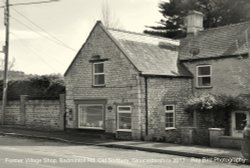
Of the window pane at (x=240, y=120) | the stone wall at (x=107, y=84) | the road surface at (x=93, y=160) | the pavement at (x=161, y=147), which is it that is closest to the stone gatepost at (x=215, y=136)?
the pavement at (x=161, y=147)

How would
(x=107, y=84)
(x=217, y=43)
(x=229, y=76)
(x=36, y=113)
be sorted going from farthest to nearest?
(x=36, y=113)
(x=217, y=43)
(x=229, y=76)
(x=107, y=84)

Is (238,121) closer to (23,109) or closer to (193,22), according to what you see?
(193,22)

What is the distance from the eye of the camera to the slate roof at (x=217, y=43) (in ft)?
79.1

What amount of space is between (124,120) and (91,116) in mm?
2746

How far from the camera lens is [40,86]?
30266 mm

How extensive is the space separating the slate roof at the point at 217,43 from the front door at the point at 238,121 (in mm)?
3684

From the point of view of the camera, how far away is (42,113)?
86.7 ft

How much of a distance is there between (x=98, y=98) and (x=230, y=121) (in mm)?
8126

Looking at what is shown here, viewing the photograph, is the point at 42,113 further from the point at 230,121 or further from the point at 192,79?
the point at 230,121

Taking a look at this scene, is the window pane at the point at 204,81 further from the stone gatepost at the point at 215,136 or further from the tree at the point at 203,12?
the tree at the point at 203,12

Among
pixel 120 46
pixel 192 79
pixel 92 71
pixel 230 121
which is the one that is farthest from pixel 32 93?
pixel 230 121

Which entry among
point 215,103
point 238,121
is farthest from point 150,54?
point 238,121

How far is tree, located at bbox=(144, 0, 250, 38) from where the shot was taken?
40969mm

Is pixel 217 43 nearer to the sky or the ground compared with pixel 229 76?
nearer to the sky
